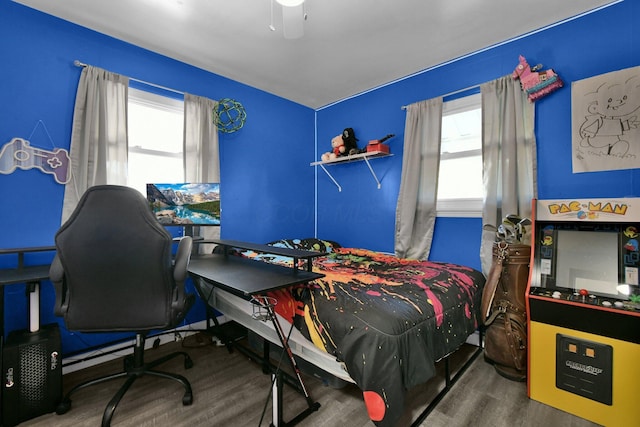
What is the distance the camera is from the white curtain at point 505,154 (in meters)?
Answer: 2.29

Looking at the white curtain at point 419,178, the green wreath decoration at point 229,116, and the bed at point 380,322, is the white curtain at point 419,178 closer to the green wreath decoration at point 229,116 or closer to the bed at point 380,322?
the bed at point 380,322

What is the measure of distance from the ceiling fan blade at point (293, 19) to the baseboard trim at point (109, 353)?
8.32ft

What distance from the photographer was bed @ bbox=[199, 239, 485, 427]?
1258 millimetres

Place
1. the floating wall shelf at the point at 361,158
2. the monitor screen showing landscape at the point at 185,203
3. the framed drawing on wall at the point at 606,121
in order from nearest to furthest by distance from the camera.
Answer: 1. the framed drawing on wall at the point at 606,121
2. the monitor screen showing landscape at the point at 185,203
3. the floating wall shelf at the point at 361,158

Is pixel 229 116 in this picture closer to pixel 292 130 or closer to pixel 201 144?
pixel 201 144

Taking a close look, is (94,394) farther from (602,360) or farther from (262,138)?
(602,360)

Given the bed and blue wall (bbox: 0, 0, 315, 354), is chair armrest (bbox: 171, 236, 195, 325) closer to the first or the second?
the bed

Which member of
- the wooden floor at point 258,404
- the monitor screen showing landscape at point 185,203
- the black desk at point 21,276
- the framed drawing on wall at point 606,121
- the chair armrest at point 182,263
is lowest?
the wooden floor at point 258,404

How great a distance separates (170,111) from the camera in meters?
2.74

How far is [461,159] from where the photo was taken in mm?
2773

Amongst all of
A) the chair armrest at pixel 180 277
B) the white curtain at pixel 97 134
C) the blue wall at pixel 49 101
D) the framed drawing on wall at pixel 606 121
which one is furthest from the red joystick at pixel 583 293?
the white curtain at pixel 97 134

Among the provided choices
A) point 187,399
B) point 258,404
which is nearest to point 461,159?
point 258,404

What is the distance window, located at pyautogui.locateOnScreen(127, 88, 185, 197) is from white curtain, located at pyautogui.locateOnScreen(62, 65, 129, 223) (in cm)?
15

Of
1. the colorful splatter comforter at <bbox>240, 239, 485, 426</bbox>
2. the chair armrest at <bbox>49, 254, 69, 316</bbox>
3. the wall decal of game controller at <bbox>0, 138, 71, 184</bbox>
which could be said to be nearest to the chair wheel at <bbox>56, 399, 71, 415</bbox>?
the chair armrest at <bbox>49, 254, 69, 316</bbox>
